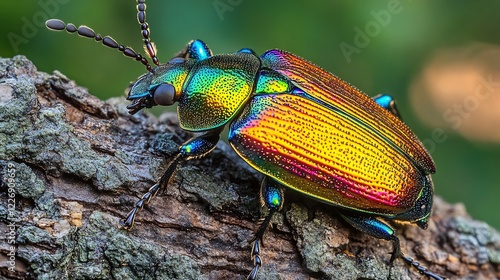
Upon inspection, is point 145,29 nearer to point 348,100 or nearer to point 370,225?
point 348,100

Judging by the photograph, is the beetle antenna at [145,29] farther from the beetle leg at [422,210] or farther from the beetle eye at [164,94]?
the beetle leg at [422,210]

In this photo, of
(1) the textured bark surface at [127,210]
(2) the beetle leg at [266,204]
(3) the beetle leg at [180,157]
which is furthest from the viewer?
(2) the beetle leg at [266,204]

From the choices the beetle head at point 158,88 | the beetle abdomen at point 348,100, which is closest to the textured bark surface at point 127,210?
the beetle head at point 158,88

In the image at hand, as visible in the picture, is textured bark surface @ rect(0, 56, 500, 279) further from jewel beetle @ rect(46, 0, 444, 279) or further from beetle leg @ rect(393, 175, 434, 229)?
beetle leg @ rect(393, 175, 434, 229)

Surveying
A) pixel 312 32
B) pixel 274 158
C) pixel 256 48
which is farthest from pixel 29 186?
pixel 312 32

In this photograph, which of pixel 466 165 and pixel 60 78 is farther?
pixel 466 165

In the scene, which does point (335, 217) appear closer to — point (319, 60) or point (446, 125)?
point (319, 60)

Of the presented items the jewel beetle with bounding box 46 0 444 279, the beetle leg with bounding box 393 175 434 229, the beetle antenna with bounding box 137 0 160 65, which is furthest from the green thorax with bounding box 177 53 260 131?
the beetle leg with bounding box 393 175 434 229
